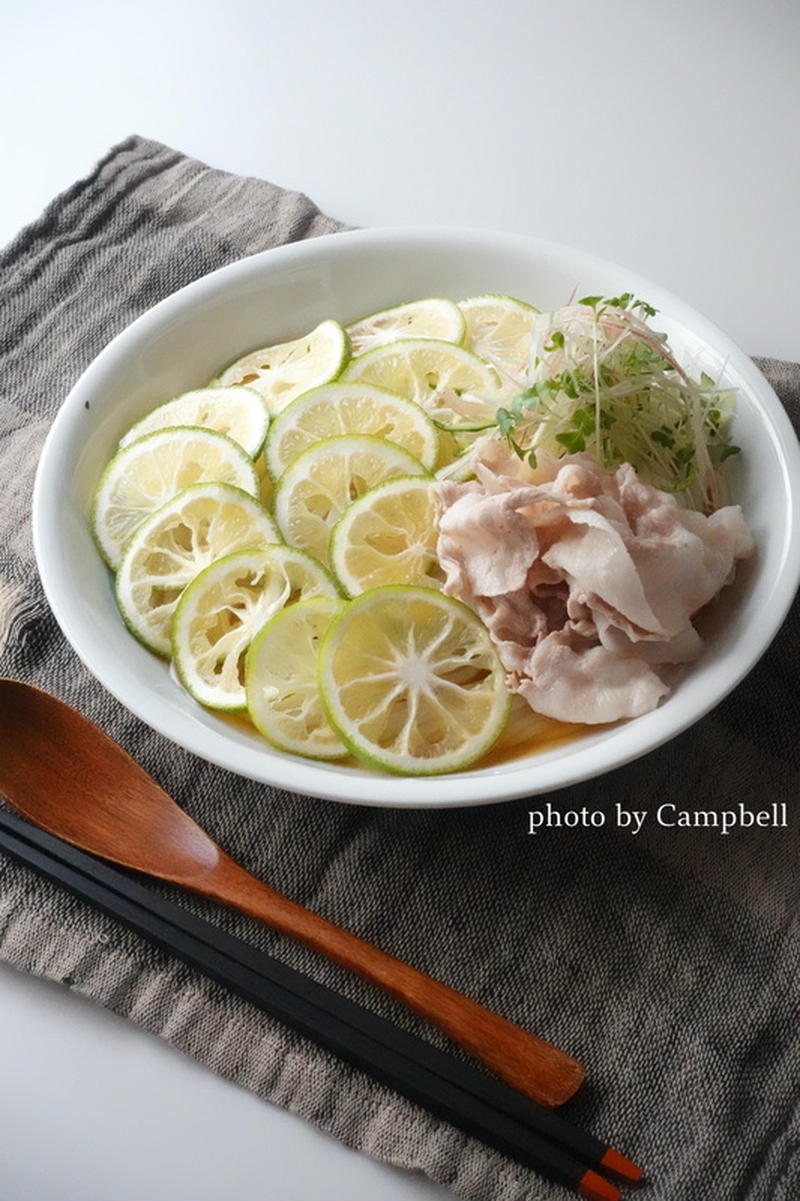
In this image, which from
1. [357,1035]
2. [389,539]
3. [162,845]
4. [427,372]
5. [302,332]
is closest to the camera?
[357,1035]

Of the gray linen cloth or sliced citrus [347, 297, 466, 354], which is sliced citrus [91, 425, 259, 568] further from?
sliced citrus [347, 297, 466, 354]

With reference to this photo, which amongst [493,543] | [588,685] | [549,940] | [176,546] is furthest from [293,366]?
[549,940]

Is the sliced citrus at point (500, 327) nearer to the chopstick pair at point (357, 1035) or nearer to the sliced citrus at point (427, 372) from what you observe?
the sliced citrus at point (427, 372)

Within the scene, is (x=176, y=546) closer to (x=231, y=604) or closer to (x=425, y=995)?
(x=231, y=604)

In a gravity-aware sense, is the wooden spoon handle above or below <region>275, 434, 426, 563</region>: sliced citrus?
below

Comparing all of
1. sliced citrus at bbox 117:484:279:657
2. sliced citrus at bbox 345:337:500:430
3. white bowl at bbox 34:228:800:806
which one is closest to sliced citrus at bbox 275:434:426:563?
sliced citrus at bbox 117:484:279:657

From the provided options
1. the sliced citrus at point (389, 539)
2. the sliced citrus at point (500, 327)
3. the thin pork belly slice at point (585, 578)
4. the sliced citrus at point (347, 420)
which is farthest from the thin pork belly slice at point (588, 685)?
the sliced citrus at point (500, 327)
